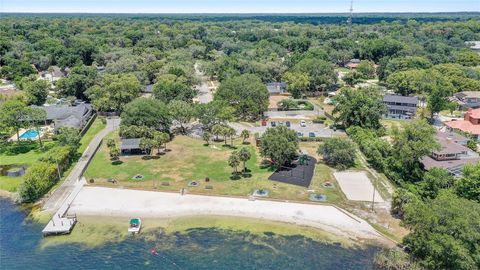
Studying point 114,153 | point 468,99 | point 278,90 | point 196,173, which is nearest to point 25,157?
point 114,153

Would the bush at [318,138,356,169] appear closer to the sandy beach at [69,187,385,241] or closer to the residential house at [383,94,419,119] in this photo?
the sandy beach at [69,187,385,241]

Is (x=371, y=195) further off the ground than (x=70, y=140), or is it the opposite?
(x=70, y=140)

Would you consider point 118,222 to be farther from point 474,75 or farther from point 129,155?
point 474,75

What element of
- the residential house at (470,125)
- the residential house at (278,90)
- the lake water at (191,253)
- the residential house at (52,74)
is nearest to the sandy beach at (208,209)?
the lake water at (191,253)

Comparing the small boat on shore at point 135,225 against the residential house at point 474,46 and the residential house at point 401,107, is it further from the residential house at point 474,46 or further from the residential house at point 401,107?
the residential house at point 474,46

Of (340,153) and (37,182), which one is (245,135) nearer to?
(340,153)

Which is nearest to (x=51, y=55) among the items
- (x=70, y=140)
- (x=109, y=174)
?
(x=70, y=140)
